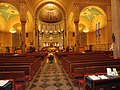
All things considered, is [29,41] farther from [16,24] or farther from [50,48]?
[50,48]

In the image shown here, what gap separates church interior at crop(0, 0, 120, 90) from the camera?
18.4 ft

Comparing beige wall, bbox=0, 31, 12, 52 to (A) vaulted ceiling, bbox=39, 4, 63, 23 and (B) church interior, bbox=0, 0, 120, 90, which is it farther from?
(A) vaulted ceiling, bbox=39, 4, 63, 23

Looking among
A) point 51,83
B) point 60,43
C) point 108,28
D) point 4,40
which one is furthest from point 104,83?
point 60,43

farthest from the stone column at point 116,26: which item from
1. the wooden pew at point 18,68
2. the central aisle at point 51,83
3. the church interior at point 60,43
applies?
the wooden pew at point 18,68

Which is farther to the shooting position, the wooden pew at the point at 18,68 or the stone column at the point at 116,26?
the stone column at the point at 116,26

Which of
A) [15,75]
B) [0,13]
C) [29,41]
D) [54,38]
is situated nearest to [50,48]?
[54,38]

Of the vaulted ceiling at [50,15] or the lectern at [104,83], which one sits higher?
the vaulted ceiling at [50,15]

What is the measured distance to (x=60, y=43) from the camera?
37.4 metres

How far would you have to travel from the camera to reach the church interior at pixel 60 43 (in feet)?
18.4

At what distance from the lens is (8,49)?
24.1 metres

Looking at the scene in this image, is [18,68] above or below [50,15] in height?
below

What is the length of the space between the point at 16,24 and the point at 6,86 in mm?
25700

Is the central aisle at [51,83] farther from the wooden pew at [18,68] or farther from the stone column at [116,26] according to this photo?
the stone column at [116,26]

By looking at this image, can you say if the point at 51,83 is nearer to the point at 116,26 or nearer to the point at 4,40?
the point at 116,26
